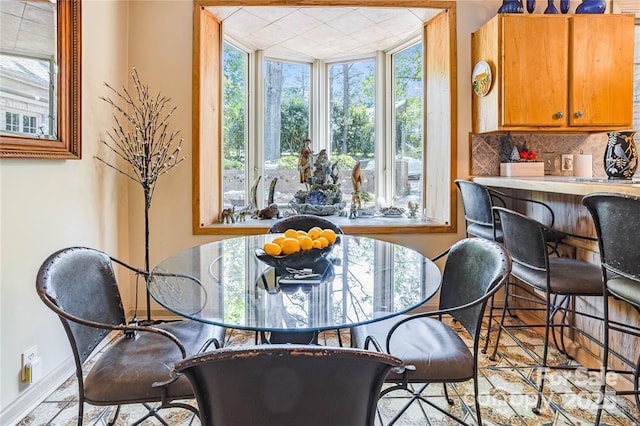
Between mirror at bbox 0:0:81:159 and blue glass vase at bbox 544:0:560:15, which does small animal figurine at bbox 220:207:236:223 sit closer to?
mirror at bbox 0:0:81:159

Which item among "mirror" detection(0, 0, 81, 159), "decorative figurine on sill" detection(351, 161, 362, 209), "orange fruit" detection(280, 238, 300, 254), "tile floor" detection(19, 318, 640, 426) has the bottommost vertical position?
"tile floor" detection(19, 318, 640, 426)

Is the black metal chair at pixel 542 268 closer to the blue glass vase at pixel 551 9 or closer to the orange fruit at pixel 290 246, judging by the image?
the orange fruit at pixel 290 246

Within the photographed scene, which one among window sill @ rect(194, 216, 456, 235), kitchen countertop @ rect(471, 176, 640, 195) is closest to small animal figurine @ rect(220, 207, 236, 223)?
window sill @ rect(194, 216, 456, 235)

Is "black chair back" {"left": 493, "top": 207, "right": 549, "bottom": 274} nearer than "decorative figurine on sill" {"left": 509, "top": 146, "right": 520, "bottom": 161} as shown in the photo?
Yes

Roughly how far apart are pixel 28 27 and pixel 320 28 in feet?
6.99

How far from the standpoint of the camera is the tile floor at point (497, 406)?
6.15ft

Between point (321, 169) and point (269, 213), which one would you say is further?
point (321, 169)

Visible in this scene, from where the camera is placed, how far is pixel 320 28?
3.38 metres

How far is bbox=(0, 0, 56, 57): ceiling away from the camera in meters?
1.75

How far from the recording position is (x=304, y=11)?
314 cm

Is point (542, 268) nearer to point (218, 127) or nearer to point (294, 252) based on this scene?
point (294, 252)

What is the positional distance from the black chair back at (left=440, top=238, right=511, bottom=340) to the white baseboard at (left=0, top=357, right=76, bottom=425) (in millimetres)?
1988

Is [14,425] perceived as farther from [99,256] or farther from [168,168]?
[168,168]

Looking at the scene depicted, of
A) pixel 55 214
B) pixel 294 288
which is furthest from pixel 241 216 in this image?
pixel 294 288
